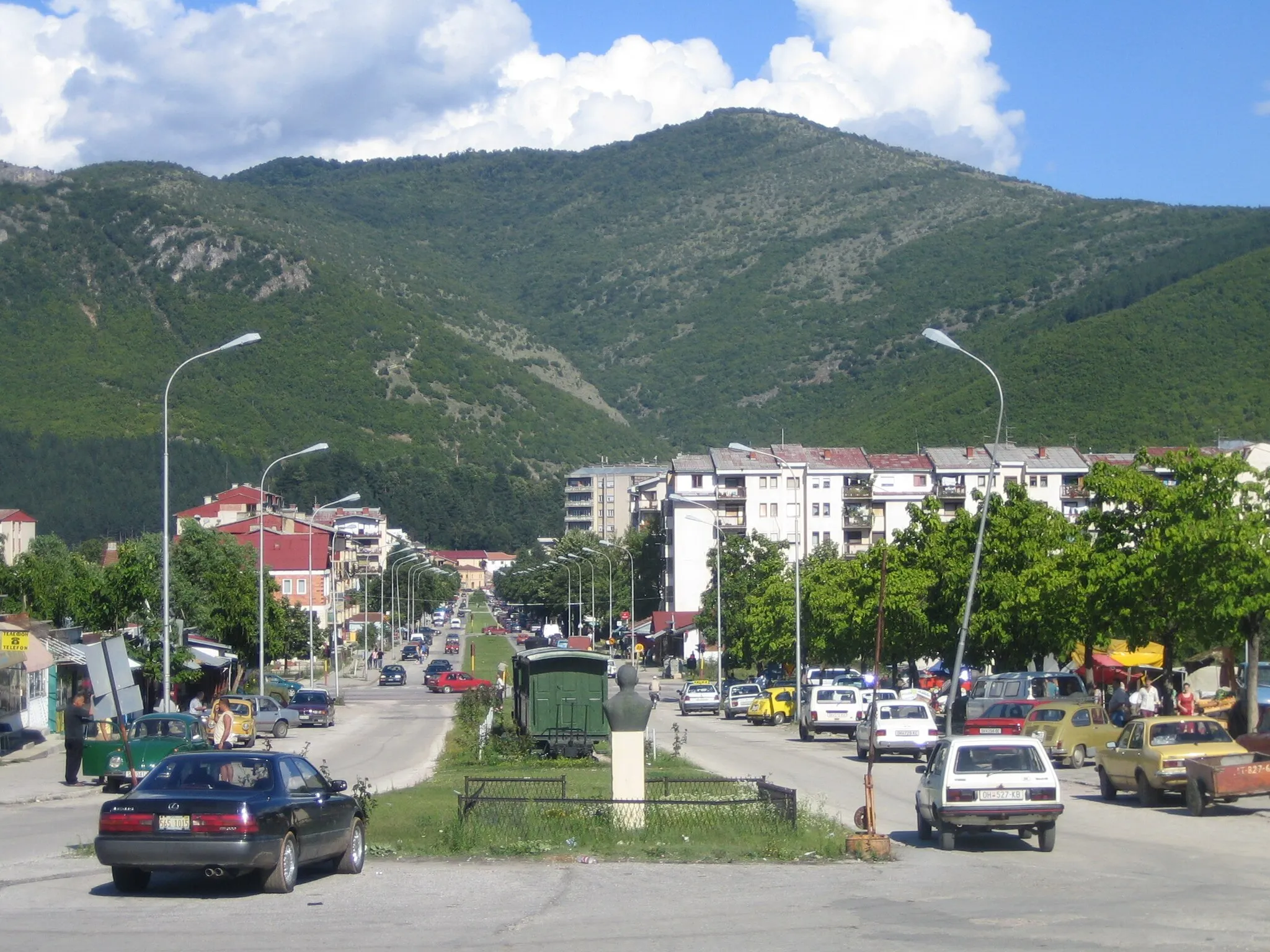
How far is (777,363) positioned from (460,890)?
588 ft

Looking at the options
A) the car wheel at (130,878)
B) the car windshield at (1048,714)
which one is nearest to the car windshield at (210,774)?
the car wheel at (130,878)

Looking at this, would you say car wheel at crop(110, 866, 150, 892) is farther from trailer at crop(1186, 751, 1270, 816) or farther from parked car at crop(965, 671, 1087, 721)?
parked car at crop(965, 671, 1087, 721)

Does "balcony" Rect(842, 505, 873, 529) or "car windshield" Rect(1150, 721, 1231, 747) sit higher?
"balcony" Rect(842, 505, 873, 529)

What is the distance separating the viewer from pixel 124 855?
13.0 m

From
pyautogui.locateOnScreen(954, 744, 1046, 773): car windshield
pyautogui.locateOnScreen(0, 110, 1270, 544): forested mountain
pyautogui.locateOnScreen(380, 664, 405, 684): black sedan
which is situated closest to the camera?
pyautogui.locateOnScreen(954, 744, 1046, 773): car windshield

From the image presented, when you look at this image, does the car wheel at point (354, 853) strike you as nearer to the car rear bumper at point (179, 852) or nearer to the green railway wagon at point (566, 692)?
the car rear bumper at point (179, 852)

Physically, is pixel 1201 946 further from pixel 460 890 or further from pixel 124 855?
pixel 124 855

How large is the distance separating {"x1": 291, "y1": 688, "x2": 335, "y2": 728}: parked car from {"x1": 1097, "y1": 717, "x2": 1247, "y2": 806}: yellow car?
32224mm

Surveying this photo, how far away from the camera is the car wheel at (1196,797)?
21.5m

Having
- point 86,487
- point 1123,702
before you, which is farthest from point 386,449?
Result: point 1123,702

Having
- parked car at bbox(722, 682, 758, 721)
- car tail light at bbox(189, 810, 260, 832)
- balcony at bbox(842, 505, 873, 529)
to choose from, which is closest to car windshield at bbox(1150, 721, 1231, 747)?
car tail light at bbox(189, 810, 260, 832)

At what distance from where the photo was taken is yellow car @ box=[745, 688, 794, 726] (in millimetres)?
52406

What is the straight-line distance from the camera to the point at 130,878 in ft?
45.3

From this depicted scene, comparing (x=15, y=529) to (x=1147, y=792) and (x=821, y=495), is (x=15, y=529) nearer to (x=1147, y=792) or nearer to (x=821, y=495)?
(x=821, y=495)
